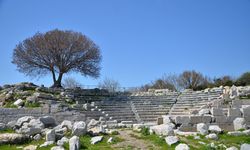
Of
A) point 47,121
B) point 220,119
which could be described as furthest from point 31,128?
point 220,119

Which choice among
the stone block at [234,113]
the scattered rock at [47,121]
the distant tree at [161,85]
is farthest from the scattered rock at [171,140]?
the distant tree at [161,85]

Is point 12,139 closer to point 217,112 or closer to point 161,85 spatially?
point 217,112

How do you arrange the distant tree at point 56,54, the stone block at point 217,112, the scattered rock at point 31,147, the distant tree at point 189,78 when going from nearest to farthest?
the scattered rock at point 31,147
the stone block at point 217,112
the distant tree at point 56,54
the distant tree at point 189,78

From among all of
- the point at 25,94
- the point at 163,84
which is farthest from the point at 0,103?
the point at 163,84

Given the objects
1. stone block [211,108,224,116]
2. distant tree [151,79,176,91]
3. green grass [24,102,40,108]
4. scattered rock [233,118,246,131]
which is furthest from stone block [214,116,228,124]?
distant tree [151,79,176,91]

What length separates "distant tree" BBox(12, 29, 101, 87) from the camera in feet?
110

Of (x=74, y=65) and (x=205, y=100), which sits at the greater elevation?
(x=74, y=65)

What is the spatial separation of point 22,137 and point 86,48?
2282cm

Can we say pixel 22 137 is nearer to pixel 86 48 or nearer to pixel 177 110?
pixel 177 110

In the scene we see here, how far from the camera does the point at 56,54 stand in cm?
3350

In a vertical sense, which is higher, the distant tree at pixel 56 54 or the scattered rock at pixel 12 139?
the distant tree at pixel 56 54

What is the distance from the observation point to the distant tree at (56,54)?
110ft

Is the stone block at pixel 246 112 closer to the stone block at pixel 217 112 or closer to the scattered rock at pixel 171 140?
the stone block at pixel 217 112

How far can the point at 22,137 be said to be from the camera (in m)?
12.5
